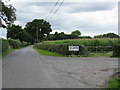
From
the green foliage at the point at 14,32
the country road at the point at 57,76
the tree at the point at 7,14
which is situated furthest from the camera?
the green foliage at the point at 14,32

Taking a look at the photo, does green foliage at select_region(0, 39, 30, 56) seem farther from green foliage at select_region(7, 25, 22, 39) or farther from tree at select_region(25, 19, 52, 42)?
tree at select_region(25, 19, 52, 42)

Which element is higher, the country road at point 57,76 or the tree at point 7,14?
the tree at point 7,14

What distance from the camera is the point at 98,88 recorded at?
6070 millimetres

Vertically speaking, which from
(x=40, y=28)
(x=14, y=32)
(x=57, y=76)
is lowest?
(x=57, y=76)

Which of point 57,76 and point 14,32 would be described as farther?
point 14,32

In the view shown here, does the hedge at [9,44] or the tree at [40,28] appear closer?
the hedge at [9,44]

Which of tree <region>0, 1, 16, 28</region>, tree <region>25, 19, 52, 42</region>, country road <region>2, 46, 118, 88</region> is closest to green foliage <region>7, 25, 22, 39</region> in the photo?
tree <region>25, 19, 52, 42</region>

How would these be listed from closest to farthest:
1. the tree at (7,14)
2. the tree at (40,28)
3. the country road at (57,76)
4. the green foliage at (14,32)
A: the country road at (57,76), the tree at (7,14), the green foliage at (14,32), the tree at (40,28)

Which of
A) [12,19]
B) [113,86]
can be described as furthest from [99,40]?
[113,86]

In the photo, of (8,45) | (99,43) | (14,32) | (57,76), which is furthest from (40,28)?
(57,76)

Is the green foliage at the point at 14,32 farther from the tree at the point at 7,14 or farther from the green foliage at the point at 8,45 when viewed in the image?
the tree at the point at 7,14

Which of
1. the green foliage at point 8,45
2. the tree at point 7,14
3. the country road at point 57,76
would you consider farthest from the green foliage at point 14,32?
the country road at point 57,76

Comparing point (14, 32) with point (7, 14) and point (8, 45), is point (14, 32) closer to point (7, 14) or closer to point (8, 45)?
point (8, 45)

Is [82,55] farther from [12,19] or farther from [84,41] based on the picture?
[12,19]
